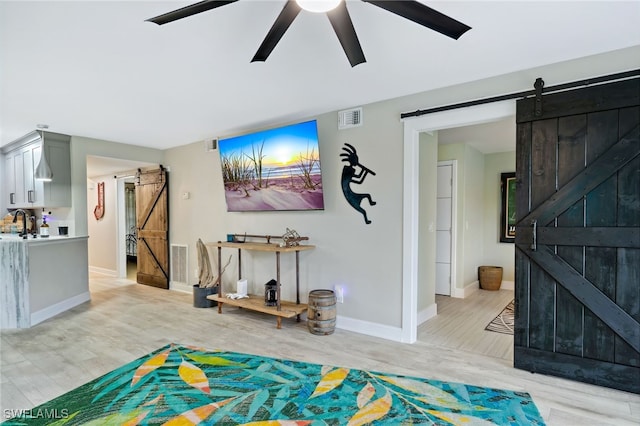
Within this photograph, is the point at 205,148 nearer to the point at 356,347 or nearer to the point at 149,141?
the point at 149,141

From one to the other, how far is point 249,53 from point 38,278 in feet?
12.8

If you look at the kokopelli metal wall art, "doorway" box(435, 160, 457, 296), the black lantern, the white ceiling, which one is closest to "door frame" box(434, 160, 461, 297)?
"doorway" box(435, 160, 457, 296)

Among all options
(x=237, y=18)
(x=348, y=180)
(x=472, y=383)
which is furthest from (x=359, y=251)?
(x=237, y=18)

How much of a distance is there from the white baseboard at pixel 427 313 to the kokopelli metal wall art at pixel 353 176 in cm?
137

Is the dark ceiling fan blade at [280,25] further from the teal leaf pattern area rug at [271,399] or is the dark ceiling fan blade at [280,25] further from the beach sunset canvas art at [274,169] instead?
the teal leaf pattern area rug at [271,399]

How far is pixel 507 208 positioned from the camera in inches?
237

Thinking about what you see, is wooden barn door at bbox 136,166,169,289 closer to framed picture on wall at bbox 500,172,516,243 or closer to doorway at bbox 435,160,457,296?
doorway at bbox 435,160,457,296

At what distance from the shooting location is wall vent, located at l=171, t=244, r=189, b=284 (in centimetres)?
551

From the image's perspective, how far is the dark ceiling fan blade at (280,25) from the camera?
1.55m

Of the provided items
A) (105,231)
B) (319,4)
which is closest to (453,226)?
(319,4)

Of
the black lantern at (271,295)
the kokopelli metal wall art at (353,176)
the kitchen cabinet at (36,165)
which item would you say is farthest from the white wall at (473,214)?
the kitchen cabinet at (36,165)

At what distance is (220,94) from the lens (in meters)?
3.29

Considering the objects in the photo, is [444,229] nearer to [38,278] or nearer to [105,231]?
[38,278]

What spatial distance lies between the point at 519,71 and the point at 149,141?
504 centimetres
